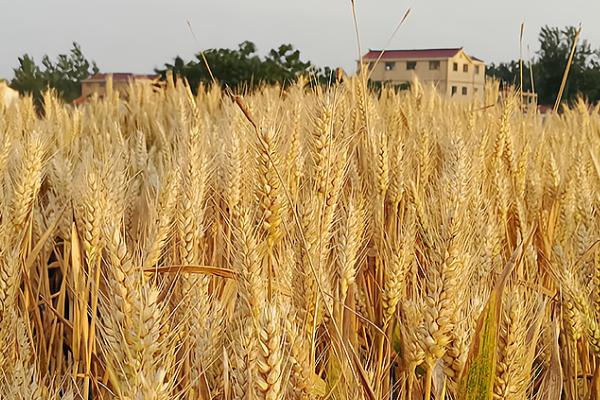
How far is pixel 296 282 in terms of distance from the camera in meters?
1.16

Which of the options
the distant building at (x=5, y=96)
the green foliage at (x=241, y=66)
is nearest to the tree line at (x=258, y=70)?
the green foliage at (x=241, y=66)

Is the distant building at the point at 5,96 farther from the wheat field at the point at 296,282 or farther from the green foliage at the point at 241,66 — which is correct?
the green foliage at the point at 241,66

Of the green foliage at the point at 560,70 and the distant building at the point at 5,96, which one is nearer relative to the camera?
the distant building at the point at 5,96

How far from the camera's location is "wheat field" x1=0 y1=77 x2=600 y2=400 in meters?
0.91

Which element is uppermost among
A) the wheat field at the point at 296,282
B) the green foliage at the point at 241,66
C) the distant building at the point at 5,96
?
the green foliage at the point at 241,66

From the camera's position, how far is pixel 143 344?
0.81 meters

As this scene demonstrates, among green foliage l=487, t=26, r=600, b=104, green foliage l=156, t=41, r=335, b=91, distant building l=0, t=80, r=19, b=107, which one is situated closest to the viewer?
distant building l=0, t=80, r=19, b=107

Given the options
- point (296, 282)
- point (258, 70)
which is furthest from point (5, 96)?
point (258, 70)

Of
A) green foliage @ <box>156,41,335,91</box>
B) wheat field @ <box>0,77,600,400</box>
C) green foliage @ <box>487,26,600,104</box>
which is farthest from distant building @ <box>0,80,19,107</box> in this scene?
green foliage @ <box>487,26,600,104</box>

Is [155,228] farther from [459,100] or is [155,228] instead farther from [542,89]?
[542,89]

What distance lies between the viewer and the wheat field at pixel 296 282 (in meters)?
0.91

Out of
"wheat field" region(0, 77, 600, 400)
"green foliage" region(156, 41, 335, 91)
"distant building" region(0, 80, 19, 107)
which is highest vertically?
"green foliage" region(156, 41, 335, 91)

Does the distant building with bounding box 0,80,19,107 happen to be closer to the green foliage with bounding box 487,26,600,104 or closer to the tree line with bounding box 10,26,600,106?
the tree line with bounding box 10,26,600,106

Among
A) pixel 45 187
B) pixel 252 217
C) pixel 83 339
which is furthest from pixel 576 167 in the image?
pixel 45 187
